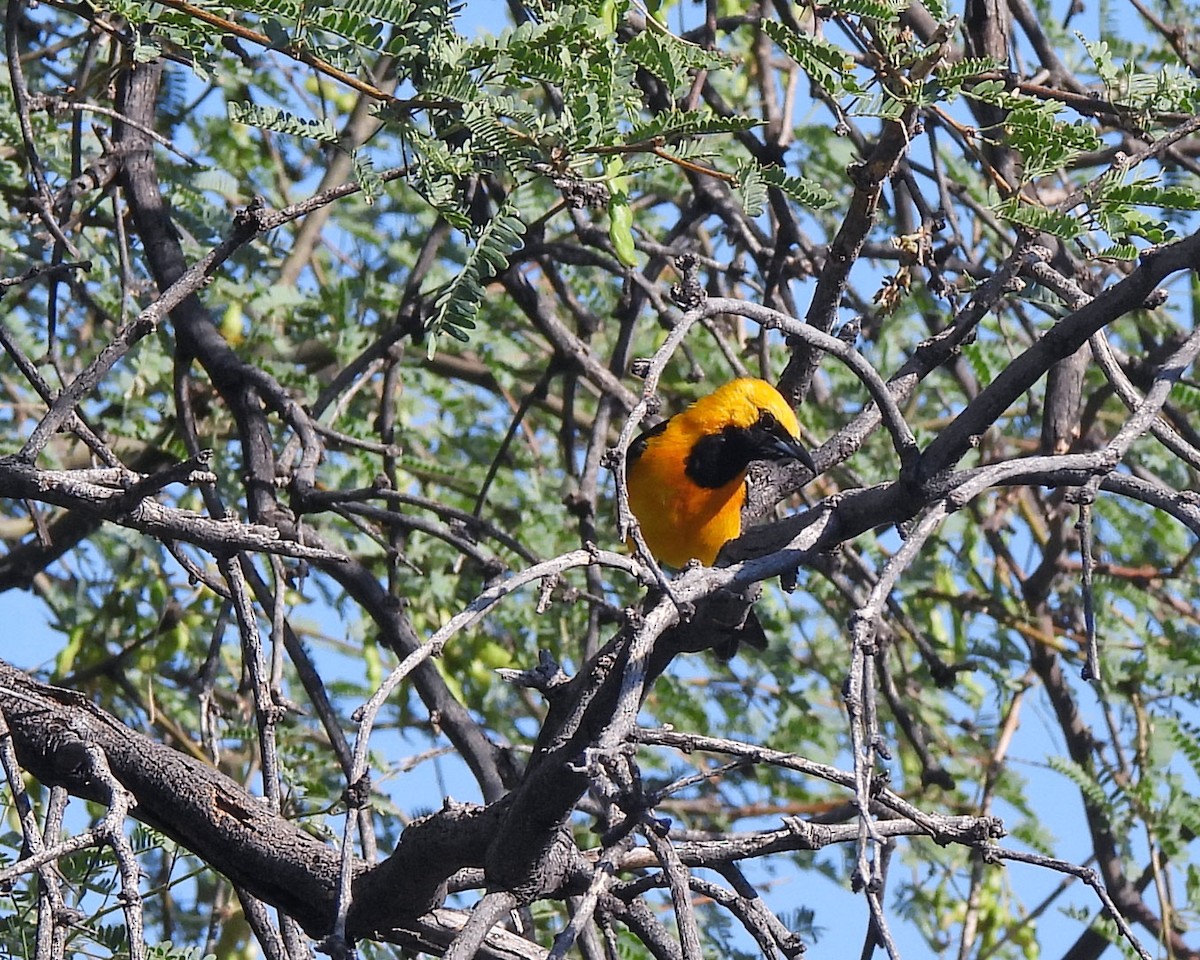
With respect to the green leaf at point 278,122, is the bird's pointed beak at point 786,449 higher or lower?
higher

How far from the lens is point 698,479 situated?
4.96 m

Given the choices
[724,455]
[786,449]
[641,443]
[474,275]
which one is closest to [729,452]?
[724,455]

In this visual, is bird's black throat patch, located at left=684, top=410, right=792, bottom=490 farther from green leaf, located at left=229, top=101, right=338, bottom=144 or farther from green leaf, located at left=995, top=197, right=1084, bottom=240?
green leaf, located at left=229, top=101, right=338, bottom=144

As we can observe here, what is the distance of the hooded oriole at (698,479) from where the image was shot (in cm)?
484

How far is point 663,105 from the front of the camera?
4102mm

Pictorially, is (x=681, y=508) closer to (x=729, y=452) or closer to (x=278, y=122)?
(x=729, y=452)

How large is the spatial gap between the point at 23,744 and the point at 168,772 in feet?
0.86

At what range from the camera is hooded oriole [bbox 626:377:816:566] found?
484cm

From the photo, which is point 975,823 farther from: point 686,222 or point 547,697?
point 686,222

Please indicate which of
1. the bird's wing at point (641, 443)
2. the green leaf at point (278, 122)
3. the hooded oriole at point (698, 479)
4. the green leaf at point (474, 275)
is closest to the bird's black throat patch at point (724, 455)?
the hooded oriole at point (698, 479)

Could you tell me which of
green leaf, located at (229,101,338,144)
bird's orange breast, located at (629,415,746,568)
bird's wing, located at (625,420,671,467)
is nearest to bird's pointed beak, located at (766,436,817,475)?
bird's orange breast, located at (629,415,746,568)

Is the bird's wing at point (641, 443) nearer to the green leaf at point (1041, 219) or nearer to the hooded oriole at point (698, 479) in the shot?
the hooded oriole at point (698, 479)

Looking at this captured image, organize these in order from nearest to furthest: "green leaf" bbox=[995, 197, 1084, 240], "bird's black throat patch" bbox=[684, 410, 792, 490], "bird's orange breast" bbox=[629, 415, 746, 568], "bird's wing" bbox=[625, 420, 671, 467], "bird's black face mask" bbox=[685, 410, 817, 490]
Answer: "green leaf" bbox=[995, 197, 1084, 240] < "bird's black face mask" bbox=[685, 410, 817, 490] < "bird's black throat patch" bbox=[684, 410, 792, 490] < "bird's orange breast" bbox=[629, 415, 746, 568] < "bird's wing" bbox=[625, 420, 671, 467]

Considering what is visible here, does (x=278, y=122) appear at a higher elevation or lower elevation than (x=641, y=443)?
lower
